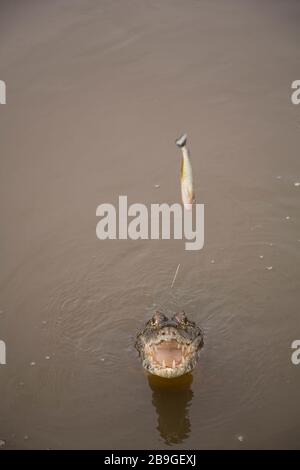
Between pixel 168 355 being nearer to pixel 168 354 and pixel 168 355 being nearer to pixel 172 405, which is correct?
pixel 168 354

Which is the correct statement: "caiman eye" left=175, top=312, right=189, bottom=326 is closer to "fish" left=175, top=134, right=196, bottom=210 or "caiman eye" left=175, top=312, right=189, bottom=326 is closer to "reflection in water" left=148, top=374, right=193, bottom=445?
"reflection in water" left=148, top=374, right=193, bottom=445

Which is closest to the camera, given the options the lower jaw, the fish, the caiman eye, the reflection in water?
the fish

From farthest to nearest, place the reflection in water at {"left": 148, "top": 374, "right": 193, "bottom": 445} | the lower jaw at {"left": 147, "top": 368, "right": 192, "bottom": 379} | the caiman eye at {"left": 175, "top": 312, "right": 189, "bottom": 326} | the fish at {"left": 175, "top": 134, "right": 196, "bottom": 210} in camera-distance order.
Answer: the caiman eye at {"left": 175, "top": 312, "right": 189, "bottom": 326} < the lower jaw at {"left": 147, "top": 368, "right": 192, "bottom": 379} < the reflection in water at {"left": 148, "top": 374, "right": 193, "bottom": 445} < the fish at {"left": 175, "top": 134, "right": 196, "bottom": 210}

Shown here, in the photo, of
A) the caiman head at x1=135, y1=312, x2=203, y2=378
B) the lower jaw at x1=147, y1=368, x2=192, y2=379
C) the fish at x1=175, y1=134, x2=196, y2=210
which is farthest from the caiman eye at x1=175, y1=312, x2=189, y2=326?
the fish at x1=175, y1=134, x2=196, y2=210

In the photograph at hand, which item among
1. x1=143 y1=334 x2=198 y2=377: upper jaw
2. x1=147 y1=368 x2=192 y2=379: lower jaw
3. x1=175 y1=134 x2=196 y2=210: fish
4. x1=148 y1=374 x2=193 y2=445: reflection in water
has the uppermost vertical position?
Result: x1=175 y1=134 x2=196 y2=210: fish

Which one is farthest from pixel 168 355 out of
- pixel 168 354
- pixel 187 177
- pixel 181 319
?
pixel 187 177

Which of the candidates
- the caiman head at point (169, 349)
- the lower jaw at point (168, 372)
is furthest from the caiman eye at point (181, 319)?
the lower jaw at point (168, 372)

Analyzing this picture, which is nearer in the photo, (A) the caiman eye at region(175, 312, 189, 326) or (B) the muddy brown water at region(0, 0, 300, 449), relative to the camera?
(B) the muddy brown water at region(0, 0, 300, 449)
